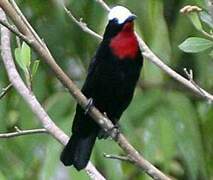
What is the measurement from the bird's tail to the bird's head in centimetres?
34

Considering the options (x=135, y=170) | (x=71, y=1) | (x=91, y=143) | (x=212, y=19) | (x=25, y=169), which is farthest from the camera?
(x=135, y=170)

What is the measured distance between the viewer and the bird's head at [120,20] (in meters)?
3.10

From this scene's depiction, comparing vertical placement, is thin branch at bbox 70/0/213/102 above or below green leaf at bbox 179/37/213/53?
below

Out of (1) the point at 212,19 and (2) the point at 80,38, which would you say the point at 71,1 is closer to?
(2) the point at 80,38

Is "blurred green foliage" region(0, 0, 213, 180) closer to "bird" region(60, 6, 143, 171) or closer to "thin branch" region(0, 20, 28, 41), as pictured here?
"bird" region(60, 6, 143, 171)

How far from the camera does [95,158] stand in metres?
3.67

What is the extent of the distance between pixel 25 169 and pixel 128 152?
1.31 meters

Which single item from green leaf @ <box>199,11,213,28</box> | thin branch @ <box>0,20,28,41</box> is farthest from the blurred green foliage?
thin branch @ <box>0,20,28,41</box>

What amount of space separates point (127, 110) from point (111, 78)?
2.02 ft

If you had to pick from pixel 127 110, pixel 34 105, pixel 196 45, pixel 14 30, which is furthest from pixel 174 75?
pixel 127 110

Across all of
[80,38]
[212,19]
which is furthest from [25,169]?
[212,19]

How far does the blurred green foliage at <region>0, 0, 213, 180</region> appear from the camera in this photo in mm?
3672

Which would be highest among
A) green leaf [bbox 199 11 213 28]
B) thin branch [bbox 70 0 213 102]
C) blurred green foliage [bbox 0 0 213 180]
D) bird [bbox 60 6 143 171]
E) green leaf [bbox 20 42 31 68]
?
green leaf [bbox 20 42 31 68]

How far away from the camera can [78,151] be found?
3189mm
